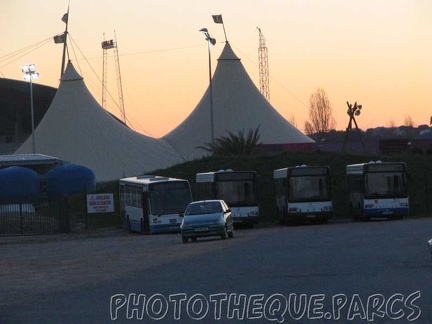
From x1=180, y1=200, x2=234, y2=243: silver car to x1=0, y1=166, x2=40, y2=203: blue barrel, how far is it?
1234 inches

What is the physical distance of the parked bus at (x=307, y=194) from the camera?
166 feet

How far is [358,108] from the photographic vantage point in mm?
84812

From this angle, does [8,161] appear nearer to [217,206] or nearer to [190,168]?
[190,168]

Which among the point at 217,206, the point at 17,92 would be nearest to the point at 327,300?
the point at 217,206

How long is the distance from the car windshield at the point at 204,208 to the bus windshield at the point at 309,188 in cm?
1272

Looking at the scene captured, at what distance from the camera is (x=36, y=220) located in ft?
170

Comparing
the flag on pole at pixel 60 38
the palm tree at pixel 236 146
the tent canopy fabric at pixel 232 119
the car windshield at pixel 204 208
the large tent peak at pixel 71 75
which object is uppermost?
the flag on pole at pixel 60 38

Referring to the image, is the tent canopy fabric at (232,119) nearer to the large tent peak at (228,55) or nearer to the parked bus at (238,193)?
the large tent peak at (228,55)

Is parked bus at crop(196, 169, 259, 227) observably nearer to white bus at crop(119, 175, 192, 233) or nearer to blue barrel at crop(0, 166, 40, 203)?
white bus at crop(119, 175, 192, 233)

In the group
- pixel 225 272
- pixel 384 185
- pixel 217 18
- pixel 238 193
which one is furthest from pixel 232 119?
pixel 225 272

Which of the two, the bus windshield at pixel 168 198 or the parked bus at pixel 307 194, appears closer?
the bus windshield at pixel 168 198

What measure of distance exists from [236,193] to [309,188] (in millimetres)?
3182

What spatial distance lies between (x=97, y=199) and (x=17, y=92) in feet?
179

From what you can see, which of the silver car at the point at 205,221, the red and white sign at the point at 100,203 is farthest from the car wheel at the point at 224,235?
the red and white sign at the point at 100,203
